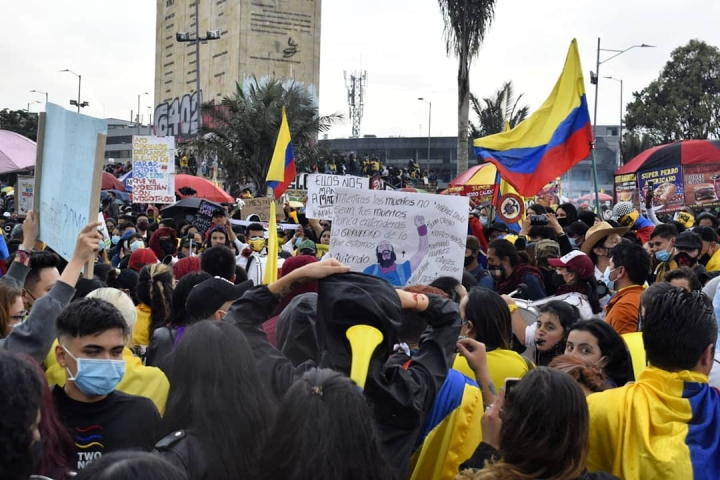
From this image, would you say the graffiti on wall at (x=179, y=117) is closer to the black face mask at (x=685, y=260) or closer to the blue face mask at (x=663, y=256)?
the blue face mask at (x=663, y=256)

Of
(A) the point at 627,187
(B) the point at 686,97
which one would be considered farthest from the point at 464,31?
(B) the point at 686,97

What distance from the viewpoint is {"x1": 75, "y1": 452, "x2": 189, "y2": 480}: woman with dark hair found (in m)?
1.91

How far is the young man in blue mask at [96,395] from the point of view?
299 centimetres

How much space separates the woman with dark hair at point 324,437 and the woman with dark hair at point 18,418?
0.67 meters

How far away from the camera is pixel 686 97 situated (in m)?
45.7

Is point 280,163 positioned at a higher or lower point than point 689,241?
higher

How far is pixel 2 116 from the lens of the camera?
56.6 m

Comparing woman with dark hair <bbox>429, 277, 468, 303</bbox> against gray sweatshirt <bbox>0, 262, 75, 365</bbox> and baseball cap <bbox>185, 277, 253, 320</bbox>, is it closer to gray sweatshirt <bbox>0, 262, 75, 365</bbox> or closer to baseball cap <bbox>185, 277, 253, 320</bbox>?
baseball cap <bbox>185, 277, 253, 320</bbox>

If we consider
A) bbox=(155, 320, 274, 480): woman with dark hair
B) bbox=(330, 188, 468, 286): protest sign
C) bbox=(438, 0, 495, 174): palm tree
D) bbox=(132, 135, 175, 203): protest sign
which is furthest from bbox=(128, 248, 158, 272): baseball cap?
bbox=(438, 0, 495, 174): palm tree

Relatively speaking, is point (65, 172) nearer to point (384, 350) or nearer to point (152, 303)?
point (152, 303)

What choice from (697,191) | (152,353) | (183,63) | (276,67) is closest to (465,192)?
(697,191)

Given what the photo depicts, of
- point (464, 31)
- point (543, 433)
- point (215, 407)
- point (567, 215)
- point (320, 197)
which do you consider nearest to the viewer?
point (543, 433)

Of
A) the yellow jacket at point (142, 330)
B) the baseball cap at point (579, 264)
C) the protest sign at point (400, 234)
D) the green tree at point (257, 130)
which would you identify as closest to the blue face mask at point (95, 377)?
the protest sign at point (400, 234)

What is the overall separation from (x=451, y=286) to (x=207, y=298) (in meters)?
1.46
